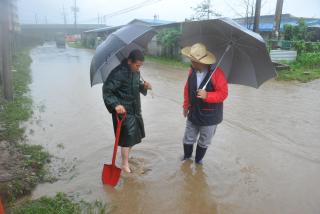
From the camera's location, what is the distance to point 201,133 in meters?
4.50

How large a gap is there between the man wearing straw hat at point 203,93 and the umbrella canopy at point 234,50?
0.18 metres

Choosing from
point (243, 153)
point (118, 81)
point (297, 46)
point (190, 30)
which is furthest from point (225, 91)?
point (297, 46)

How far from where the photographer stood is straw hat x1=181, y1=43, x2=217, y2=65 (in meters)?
4.04

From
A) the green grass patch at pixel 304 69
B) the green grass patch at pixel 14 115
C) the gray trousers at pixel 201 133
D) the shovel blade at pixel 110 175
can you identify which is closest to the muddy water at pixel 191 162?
the shovel blade at pixel 110 175

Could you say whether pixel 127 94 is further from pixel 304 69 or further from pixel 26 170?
pixel 304 69

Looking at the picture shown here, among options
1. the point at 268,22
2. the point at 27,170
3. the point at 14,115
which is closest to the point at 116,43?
the point at 27,170

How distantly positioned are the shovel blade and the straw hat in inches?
63.1

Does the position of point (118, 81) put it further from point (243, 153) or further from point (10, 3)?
point (243, 153)

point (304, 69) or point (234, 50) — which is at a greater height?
point (234, 50)

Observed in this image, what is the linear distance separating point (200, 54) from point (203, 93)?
18.9 inches

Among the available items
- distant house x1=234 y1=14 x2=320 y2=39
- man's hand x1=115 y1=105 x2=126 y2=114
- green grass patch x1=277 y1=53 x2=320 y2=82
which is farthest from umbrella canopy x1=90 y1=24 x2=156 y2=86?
distant house x1=234 y1=14 x2=320 y2=39

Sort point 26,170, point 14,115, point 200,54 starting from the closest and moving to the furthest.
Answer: point 200,54 → point 26,170 → point 14,115

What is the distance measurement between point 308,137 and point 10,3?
224 inches

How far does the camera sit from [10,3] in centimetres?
210
